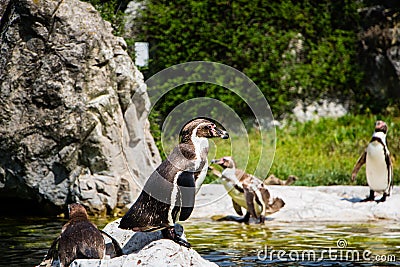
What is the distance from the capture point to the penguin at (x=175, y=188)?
239 inches

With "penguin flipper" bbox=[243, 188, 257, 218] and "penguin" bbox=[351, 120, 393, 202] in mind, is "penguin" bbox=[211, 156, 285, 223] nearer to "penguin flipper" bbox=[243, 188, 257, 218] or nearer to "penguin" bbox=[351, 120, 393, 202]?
"penguin flipper" bbox=[243, 188, 257, 218]

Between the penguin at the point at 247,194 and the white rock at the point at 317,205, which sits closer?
the penguin at the point at 247,194

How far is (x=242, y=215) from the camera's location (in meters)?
10.6

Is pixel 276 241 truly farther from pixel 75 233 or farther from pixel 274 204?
pixel 75 233

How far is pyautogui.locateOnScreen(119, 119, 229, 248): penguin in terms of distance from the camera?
6066mm

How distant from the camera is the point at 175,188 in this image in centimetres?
606

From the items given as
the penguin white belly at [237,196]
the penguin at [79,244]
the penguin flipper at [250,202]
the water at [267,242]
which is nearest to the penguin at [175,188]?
the penguin at [79,244]

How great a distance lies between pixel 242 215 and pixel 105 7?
4.55 meters

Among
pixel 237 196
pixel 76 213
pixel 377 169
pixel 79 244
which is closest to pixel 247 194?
pixel 237 196

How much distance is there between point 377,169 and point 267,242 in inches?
126

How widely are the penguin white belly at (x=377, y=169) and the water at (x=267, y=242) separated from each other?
3.31ft

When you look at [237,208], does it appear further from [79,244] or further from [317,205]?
[79,244]

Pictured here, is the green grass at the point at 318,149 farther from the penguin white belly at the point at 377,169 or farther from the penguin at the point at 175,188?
the penguin at the point at 175,188

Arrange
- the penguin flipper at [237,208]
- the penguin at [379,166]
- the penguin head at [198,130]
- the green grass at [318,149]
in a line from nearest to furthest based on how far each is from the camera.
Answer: the penguin head at [198,130] → the penguin flipper at [237,208] → the penguin at [379,166] → the green grass at [318,149]
